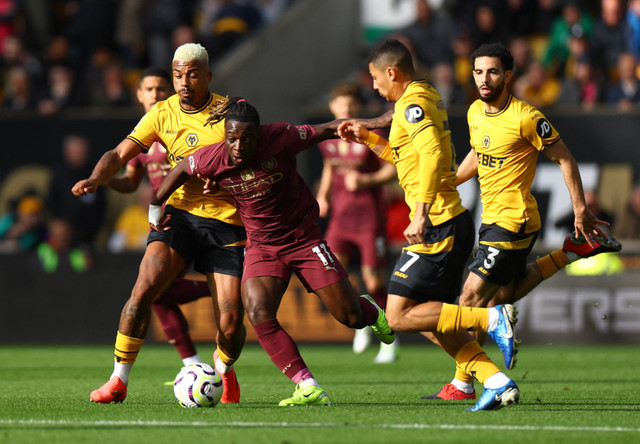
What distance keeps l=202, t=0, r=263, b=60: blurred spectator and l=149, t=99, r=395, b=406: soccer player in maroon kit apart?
36.5 feet

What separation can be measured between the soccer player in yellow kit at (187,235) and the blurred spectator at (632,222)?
835 centimetres

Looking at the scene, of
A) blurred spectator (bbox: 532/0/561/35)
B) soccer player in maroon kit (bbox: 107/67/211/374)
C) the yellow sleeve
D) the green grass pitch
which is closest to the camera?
the green grass pitch

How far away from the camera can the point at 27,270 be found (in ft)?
50.4

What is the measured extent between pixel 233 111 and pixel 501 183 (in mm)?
2087

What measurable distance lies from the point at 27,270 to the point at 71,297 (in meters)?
0.72

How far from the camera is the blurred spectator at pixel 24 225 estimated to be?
16.2m

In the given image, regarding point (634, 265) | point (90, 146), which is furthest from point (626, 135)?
point (90, 146)

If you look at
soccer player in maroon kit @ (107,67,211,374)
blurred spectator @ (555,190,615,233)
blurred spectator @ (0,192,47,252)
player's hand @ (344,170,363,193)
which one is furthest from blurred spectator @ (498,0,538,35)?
soccer player in maroon kit @ (107,67,211,374)

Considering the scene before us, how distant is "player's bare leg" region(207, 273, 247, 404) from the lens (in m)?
8.07

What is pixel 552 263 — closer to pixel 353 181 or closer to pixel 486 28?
pixel 353 181

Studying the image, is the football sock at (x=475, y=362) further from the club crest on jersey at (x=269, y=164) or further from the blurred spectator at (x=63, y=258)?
the blurred spectator at (x=63, y=258)

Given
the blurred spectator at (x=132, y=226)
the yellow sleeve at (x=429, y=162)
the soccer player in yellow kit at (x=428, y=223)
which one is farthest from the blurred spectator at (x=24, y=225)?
the yellow sleeve at (x=429, y=162)

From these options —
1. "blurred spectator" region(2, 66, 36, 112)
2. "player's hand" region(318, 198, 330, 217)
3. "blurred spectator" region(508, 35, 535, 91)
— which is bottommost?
"player's hand" region(318, 198, 330, 217)

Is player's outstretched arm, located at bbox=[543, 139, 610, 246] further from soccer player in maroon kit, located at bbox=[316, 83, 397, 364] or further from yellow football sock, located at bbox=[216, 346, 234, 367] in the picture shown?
soccer player in maroon kit, located at bbox=[316, 83, 397, 364]
